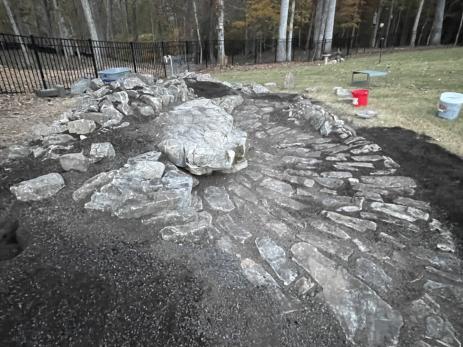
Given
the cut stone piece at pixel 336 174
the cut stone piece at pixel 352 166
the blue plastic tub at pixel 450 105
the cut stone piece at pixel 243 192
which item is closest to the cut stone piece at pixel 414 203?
the cut stone piece at pixel 336 174

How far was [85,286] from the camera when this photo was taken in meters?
2.01

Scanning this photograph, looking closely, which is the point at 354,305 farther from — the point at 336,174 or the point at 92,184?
the point at 92,184

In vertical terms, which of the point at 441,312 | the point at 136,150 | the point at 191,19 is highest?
the point at 191,19

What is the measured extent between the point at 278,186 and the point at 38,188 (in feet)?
8.69

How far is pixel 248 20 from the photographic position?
1936 cm

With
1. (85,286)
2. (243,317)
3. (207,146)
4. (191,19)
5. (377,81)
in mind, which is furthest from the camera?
(191,19)

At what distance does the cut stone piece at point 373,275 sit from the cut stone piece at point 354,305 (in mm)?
74

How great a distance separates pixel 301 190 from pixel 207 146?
4.26ft

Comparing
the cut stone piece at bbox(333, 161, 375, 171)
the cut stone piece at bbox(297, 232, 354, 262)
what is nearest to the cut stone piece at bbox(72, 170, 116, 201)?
the cut stone piece at bbox(297, 232, 354, 262)

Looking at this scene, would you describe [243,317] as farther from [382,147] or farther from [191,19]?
[191,19]

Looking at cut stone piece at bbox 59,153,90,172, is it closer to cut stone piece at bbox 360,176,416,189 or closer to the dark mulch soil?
cut stone piece at bbox 360,176,416,189

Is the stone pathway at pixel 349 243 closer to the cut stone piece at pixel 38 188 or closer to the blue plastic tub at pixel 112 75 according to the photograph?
the cut stone piece at pixel 38 188

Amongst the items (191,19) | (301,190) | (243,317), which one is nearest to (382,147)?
(301,190)

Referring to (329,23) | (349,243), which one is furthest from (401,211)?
(329,23)
